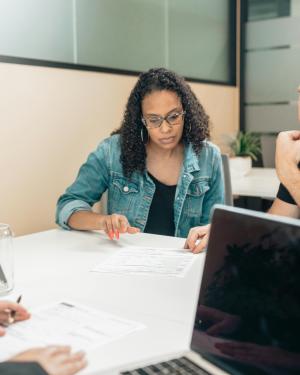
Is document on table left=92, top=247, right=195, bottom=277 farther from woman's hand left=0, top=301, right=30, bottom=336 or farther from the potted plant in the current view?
the potted plant

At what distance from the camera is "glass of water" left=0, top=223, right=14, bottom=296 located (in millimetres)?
1178

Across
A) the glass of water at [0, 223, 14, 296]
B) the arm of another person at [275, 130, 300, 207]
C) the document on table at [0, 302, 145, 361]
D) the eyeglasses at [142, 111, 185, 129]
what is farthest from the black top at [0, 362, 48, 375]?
the eyeglasses at [142, 111, 185, 129]

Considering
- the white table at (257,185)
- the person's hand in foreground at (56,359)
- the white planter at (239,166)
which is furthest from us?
the white planter at (239,166)

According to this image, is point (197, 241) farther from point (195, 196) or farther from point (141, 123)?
point (141, 123)

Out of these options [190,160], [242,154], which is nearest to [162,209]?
[190,160]

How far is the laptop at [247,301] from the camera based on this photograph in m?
0.65

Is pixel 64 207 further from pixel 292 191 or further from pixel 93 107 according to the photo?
pixel 93 107

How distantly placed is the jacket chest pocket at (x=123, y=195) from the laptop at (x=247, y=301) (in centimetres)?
112

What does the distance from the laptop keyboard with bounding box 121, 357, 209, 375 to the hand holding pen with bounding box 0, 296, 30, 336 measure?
31cm

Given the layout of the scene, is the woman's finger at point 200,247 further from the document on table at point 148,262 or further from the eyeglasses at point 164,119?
the eyeglasses at point 164,119

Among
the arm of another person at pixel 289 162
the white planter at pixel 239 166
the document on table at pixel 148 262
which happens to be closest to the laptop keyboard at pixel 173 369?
the document on table at pixel 148 262

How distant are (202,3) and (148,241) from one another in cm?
278

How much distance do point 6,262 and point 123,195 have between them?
2.39 feet

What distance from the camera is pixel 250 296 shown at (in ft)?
2.31
